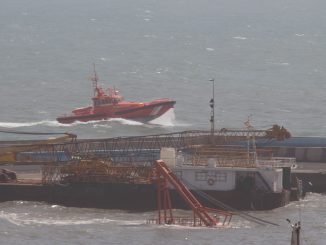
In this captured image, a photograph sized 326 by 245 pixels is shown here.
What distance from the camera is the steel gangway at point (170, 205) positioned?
71.1m

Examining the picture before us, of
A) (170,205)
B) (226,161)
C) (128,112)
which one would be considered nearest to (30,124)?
(128,112)

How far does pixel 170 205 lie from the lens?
Result: 237 ft

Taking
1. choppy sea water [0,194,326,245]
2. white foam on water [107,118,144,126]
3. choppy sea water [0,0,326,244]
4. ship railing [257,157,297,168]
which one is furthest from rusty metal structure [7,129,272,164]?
white foam on water [107,118,144,126]

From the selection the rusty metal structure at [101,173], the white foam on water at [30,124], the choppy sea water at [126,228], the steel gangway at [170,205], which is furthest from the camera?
the white foam on water at [30,124]

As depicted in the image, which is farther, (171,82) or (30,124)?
(171,82)

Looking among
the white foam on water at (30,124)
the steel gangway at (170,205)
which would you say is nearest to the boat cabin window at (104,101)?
the white foam on water at (30,124)

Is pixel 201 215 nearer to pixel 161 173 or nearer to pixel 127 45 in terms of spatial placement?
pixel 161 173

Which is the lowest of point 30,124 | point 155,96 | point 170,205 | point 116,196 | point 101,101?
point 170,205

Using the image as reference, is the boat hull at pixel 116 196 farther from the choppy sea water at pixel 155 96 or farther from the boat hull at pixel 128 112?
the boat hull at pixel 128 112

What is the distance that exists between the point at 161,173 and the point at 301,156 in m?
17.5

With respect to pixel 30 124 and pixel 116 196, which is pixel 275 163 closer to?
pixel 116 196

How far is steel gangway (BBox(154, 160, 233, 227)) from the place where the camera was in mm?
71062

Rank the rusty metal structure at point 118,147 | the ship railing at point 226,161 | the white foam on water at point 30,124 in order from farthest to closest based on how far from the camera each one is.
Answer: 1. the white foam on water at point 30,124
2. the rusty metal structure at point 118,147
3. the ship railing at point 226,161

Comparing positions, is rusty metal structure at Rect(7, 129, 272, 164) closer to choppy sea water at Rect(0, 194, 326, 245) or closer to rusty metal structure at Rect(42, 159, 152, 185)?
rusty metal structure at Rect(42, 159, 152, 185)
